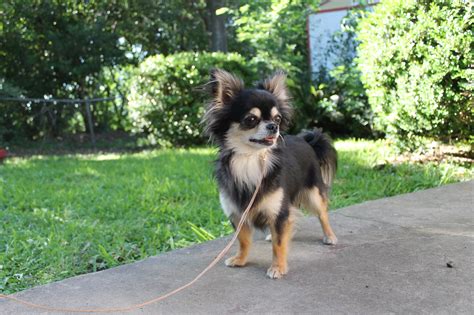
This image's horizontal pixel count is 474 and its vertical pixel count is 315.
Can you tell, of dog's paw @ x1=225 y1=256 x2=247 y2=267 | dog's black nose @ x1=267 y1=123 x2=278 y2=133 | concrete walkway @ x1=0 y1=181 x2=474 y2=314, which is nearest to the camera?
concrete walkway @ x1=0 y1=181 x2=474 y2=314

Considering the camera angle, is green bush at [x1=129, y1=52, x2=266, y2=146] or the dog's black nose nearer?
the dog's black nose

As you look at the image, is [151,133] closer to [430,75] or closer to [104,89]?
[104,89]

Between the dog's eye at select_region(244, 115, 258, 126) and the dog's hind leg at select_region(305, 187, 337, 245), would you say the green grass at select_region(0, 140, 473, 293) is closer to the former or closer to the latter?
the dog's hind leg at select_region(305, 187, 337, 245)

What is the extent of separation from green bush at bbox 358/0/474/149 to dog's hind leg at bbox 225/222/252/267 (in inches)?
165

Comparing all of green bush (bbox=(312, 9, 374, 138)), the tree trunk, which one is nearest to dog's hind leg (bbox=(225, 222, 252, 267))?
green bush (bbox=(312, 9, 374, 138))

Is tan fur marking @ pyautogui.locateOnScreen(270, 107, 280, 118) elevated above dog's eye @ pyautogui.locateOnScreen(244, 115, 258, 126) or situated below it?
above

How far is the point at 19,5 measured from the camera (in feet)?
40.0

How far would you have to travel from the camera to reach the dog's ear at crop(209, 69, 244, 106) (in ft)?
10.5

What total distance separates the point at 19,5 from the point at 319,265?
11635mm

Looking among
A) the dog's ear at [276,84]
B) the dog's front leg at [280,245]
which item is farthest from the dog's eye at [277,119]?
the dog's front leg at [280,245]

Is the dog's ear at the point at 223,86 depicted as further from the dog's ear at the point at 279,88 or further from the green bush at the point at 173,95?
the green bush at the point at 173,95

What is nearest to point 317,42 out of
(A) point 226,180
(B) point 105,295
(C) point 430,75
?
(C) point 430,75

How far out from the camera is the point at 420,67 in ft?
22.2

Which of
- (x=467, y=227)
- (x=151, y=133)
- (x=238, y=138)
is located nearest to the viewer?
(x=238, y=138)
